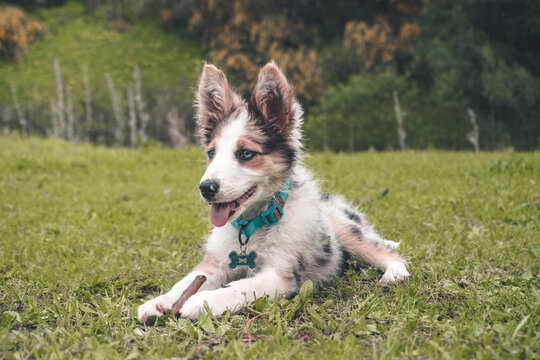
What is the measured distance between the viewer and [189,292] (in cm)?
315

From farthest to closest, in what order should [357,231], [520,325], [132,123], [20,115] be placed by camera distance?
[20,115]
[132,123]
[357,231]
[520,325]

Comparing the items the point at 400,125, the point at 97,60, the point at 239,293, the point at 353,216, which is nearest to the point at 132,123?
the point at 97,60

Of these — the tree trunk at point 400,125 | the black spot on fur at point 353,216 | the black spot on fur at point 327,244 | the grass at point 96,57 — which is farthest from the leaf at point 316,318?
the grass at point 96,57

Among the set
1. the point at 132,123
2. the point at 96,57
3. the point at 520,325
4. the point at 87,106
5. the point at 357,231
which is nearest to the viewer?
the point at 520,325

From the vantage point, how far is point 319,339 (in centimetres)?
262

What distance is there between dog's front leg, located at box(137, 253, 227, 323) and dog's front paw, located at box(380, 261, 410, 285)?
1.28 meters

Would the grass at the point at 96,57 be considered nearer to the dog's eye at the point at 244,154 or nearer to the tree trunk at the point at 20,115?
the tree trunk at the point at 20,115

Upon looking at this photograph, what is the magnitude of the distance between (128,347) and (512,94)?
635 inches

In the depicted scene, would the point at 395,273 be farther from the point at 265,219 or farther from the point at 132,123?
the point at 132,123

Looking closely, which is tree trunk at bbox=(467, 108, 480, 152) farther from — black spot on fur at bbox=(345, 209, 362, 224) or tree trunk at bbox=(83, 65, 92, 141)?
tree trunk at bbox=(83, 65, 92, 141)

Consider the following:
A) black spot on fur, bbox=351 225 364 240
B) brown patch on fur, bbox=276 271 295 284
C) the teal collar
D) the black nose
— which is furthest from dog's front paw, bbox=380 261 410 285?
the black nose

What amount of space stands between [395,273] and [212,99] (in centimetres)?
205

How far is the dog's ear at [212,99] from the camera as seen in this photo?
3678 mm

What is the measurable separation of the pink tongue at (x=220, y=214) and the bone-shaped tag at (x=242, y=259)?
333 mm
